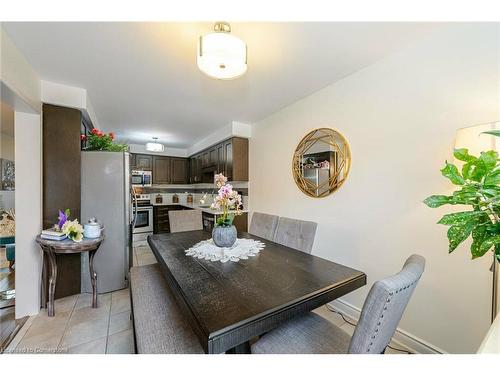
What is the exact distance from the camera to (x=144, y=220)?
472cm

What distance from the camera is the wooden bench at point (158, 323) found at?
3.29 ft

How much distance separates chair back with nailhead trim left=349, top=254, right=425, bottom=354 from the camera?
27.8 inches

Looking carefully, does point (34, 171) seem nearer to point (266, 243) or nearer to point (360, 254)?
point (266, 243)

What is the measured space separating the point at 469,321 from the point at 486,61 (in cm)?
169

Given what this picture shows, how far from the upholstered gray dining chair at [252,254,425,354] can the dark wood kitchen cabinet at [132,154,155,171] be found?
516 centimetres

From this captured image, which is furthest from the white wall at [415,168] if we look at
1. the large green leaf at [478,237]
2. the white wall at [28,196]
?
the white wall at [28,196]

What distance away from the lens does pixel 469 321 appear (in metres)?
1.39

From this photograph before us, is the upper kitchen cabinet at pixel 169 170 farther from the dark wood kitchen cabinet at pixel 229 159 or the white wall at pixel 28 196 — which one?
the white wall at pixel 28 196

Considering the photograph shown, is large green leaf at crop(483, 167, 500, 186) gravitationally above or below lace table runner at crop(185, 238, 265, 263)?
above

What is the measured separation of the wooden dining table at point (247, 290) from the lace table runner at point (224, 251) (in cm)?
6

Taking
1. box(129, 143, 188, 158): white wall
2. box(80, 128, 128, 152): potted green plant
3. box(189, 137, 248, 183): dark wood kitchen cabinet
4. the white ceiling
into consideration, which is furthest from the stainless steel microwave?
box(80, 128, 128, 152): potted green plant

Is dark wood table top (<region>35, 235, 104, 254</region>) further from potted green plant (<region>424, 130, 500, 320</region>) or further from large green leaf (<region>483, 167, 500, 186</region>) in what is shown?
large green leaf (<region>483, 167, 500, 186</region>)
